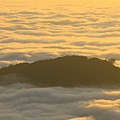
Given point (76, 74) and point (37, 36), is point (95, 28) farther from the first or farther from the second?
point (76, 74)

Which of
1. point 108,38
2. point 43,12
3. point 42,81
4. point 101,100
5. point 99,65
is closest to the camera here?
point 101,100

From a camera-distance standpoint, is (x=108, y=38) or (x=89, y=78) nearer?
(x=89, y=78)

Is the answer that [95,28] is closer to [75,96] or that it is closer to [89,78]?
[89,78]

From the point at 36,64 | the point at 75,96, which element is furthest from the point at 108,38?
the point at 75,96

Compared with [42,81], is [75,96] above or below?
below

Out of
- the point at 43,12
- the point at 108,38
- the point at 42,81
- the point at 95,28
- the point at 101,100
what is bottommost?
the point at 101,100

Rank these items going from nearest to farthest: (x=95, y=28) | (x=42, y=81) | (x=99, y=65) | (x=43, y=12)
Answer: (x=42, y=81)
(x=99, y=65)
(x=95, y=28)
(x=43, y=12)

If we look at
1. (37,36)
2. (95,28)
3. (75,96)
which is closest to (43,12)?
(95,28)
